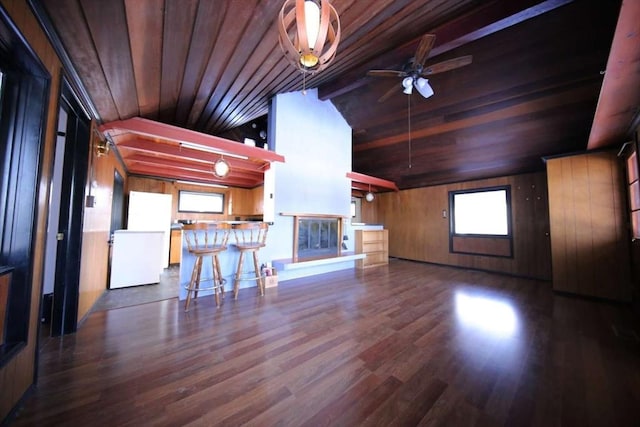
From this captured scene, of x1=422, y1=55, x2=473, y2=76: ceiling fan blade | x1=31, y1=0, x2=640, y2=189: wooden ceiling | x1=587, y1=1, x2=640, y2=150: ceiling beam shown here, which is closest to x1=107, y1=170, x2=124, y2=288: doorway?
x1=31, y1=0, x2=640, y2=189: wooden ceiling

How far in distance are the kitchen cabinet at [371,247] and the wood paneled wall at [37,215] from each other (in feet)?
15.3

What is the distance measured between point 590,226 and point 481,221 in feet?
6.42

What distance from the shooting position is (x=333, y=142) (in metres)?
4.83

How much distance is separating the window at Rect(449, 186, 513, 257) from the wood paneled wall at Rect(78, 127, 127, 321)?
22.3 feet

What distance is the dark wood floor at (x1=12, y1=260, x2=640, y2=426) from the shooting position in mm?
1180

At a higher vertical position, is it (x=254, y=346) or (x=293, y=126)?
(x=293, y=126)

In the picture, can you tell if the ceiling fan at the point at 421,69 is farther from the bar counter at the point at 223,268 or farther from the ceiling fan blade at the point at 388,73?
the bar counter at the point at 223,268

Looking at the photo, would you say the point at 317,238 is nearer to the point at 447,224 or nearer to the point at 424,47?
the point at 424,47

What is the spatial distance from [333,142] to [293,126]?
42.5 inches

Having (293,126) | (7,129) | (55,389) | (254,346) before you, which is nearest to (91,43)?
(7,129)

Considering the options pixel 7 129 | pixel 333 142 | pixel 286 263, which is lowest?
pixel 286 263

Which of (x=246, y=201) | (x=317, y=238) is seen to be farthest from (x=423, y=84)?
(x=246, y=201)

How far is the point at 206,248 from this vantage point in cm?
279

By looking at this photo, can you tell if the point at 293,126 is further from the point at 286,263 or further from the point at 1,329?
the point at 1,329
